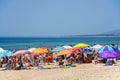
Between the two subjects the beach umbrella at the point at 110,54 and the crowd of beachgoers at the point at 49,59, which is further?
the crowd of beachgoers at the point at 49,59

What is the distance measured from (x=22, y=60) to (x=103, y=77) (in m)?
8.60

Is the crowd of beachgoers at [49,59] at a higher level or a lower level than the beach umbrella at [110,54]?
lower

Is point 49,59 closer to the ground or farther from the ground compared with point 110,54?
closer to the ground

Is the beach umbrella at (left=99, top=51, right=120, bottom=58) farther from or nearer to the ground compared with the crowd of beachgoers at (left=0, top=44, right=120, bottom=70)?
farther from the ground

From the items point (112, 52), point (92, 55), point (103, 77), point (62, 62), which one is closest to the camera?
point (103, 77)

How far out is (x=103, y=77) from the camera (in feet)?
51.9

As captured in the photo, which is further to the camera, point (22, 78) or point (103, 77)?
point (22, 78)

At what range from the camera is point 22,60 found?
23094 millimetres

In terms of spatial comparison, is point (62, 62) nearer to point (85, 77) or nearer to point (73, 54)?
point (73, 54)

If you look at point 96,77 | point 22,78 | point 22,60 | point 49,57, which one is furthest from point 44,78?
point 49,57

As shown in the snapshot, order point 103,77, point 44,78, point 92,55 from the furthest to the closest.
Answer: point 92,55 → point 44,78 → point 103,77

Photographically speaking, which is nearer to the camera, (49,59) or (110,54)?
Answer: (110,54)

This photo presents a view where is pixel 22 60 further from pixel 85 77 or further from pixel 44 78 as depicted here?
pixel 85 77

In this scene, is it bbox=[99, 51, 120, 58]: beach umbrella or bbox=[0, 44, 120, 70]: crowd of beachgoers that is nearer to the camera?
bbox=[99, 51, 120, 58]: beach umbrella
